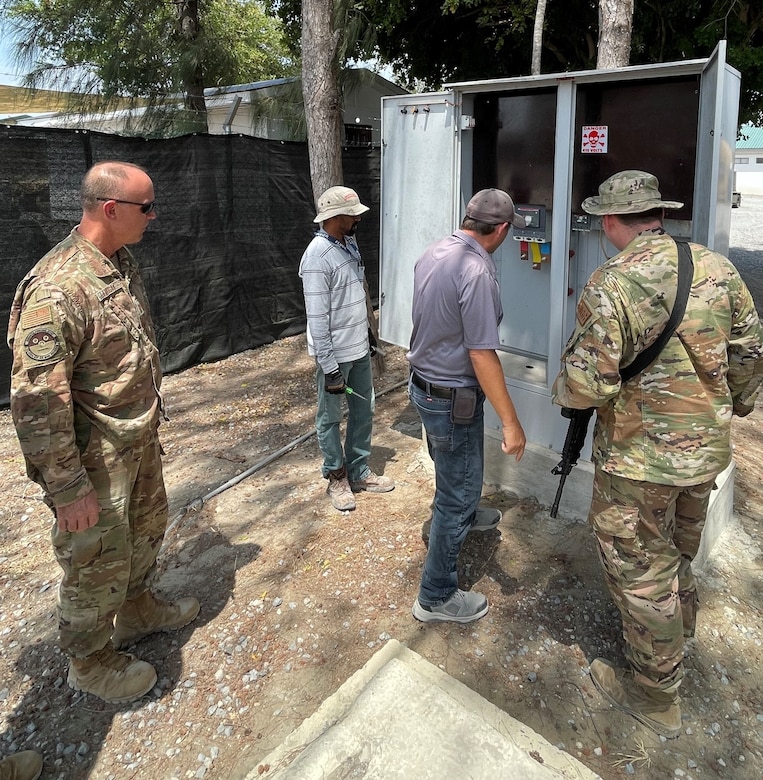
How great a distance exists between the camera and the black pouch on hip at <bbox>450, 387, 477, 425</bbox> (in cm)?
235

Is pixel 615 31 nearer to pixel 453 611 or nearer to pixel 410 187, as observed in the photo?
pixel 410 187

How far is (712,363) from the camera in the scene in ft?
6.38

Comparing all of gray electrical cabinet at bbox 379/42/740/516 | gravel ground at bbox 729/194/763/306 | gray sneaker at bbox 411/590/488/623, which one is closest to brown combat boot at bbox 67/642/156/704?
gray sneaker at bbox 411/590/488/623

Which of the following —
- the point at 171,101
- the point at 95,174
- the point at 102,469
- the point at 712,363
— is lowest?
the point at 102,469

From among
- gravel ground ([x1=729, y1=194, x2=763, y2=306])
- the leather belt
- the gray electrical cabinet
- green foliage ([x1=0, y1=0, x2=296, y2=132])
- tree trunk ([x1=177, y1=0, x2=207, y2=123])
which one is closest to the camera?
the leather belt

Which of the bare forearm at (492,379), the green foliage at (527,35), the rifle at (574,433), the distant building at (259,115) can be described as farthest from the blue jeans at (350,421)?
the distant building at (259,115)

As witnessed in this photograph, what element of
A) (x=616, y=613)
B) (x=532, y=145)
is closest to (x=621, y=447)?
(x=616, y=613)

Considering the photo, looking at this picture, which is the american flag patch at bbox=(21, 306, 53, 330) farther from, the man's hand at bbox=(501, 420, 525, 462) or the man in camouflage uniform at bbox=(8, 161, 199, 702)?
the man's hand at bbox=(501, 420, 525, 462)

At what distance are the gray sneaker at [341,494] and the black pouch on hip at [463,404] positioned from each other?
4.48ft

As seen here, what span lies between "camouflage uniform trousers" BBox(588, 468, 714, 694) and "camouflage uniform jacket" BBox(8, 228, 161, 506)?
1.60 m

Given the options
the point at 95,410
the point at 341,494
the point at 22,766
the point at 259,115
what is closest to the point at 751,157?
the point at 259,115

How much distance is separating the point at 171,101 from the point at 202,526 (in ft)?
23.0

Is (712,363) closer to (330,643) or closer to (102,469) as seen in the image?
(330,643)

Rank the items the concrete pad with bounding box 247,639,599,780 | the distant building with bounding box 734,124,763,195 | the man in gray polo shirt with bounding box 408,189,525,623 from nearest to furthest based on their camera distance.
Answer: the concrete pad with bounding box 247,639,599,780
the man in gray polo shirt with bounding box 408,189,525,623
the distant building with bounding box 734,124,763,195
